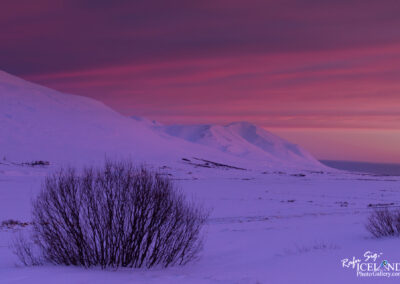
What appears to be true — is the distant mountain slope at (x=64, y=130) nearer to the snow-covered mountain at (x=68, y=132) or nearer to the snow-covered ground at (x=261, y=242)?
the snow-covered mountain at (x=68, y=132)

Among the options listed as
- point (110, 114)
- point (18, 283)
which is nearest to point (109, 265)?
point (18, 283)

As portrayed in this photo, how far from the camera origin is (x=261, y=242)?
17656 mm

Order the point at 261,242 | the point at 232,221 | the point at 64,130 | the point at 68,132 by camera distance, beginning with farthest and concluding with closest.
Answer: the point at 64,130
the point at 68,132
the point at 232,221
the point at 261,242

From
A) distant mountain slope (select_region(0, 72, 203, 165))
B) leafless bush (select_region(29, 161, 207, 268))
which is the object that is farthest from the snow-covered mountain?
leafless bush (select_region(29, 161, 207, 268))

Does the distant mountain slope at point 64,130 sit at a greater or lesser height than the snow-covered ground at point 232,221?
greater

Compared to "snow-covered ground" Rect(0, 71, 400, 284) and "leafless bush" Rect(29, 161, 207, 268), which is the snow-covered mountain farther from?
"leafless bush" Rect(29, 161, 207, 268)

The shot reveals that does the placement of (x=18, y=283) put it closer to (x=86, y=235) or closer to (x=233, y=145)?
(x=86, y=235)

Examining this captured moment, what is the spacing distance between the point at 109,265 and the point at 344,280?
19.8 ft

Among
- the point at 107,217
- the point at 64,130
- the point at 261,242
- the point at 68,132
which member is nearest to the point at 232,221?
the point at 261,242

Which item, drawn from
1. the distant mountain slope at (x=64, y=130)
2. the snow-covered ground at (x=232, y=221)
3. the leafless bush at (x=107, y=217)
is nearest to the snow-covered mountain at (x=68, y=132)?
the distant mountain slope at (x=64, y=130)

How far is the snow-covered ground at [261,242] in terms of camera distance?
10.1m

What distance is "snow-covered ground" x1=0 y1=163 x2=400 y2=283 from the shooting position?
10.1 metres

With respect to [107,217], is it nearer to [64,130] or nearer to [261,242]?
[261,242]

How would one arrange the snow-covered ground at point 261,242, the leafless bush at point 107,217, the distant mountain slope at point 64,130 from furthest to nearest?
the distant mountain slope at point 64,130 → the leafless bush at point 107,217 → the snow-covered ground at point 261,242
